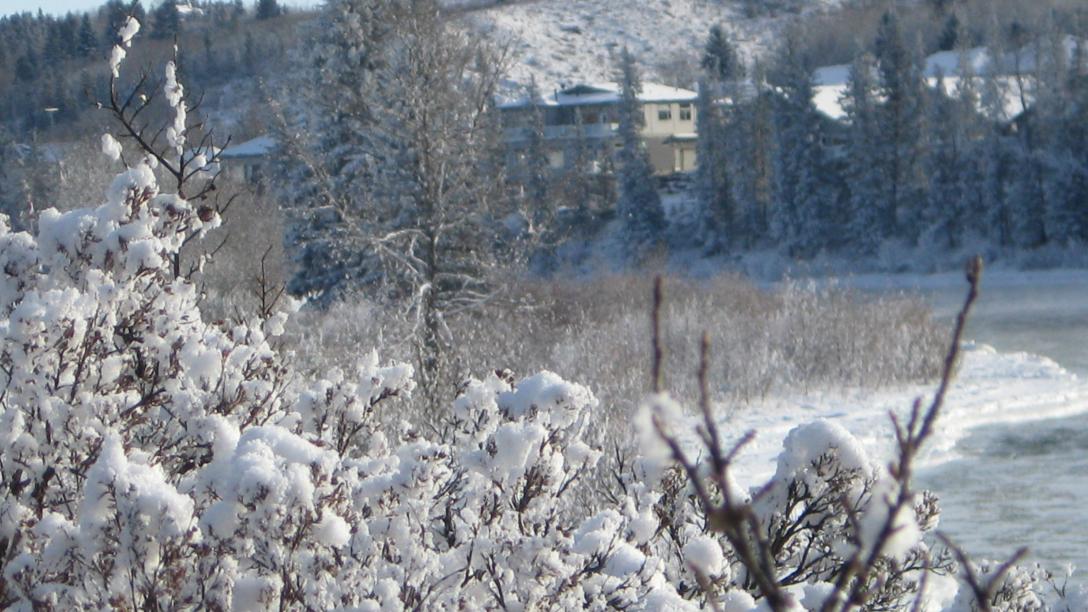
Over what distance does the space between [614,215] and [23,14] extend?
52.1m

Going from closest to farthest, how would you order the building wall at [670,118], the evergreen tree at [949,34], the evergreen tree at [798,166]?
1. the evergreen tree at [798,166]
2. the building wall at [670,118]
3. the evergreen tree at [949,34]

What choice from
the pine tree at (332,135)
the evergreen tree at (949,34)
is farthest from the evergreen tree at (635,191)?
the evergreen tree at (949,34)

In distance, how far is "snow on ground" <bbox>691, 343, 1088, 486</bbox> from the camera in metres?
A: 15.3

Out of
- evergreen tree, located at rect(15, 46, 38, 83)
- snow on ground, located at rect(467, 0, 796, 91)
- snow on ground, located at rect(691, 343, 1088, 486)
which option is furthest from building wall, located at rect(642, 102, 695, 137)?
snow on ground, located at rect(691, 343, 1088, 486)

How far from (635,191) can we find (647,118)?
25.1 metres

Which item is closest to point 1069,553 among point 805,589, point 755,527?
point 805,589

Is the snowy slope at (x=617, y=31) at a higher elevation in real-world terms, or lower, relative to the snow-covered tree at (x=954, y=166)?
higher

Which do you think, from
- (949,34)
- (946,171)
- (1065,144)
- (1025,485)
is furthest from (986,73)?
(1025,485)

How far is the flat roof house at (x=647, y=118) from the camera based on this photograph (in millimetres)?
65875

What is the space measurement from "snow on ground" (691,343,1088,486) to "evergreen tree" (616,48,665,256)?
97.1 feet

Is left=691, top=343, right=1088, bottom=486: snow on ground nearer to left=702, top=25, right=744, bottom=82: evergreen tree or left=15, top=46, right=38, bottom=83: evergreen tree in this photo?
left=702, top=25, right=744, bottom=82: evergreen tree

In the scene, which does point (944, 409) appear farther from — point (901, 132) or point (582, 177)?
point (901, 132)

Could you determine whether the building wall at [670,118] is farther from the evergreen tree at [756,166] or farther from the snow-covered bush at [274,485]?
the snow-covered bush at [274,485]

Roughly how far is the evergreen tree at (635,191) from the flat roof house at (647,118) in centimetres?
857
